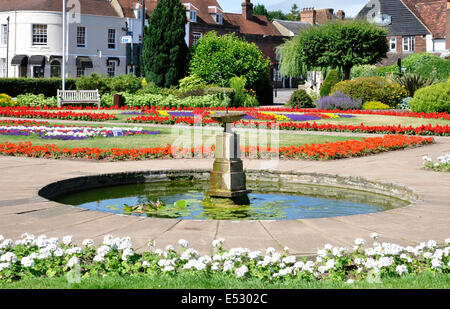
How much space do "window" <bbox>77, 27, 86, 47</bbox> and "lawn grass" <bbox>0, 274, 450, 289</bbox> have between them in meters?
48.8

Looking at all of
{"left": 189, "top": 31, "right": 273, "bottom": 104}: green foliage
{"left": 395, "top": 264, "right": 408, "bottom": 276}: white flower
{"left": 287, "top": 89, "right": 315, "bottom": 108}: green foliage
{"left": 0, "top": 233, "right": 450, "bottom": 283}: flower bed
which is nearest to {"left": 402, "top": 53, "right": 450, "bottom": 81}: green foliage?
{"left": 287, "top": 89, "right": 315, "bottom": 108}: green foliage

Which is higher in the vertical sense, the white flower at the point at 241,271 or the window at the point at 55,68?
the window at the point at 55,68

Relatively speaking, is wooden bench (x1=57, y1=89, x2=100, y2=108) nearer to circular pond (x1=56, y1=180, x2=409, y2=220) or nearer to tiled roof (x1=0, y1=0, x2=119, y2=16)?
circular pond (x1=56, y1=180, x2=409, y2=220)

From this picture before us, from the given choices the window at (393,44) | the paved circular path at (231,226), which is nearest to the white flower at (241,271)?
the paved circular path at (231,226)

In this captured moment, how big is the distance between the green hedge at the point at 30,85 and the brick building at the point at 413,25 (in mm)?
Result: 31893

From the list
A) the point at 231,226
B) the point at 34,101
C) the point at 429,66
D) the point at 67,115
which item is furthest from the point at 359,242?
the point at 429,66

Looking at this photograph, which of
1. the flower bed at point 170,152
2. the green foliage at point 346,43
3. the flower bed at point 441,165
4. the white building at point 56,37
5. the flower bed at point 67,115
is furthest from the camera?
the white building at point 56,37

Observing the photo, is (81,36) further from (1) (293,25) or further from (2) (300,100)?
(1) (293,25)

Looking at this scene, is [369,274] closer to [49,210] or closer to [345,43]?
[49,210]

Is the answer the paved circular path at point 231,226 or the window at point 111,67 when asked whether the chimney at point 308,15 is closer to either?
the window at point 111,67

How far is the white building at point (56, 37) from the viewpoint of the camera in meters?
48.7

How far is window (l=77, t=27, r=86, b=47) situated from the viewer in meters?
50.7

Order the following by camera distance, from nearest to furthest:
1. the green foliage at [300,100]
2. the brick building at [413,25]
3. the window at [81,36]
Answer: the green foliage at [300,100] < the window at [81,36] < the brick building at [413,25]

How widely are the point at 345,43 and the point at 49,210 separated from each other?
1302 inches
